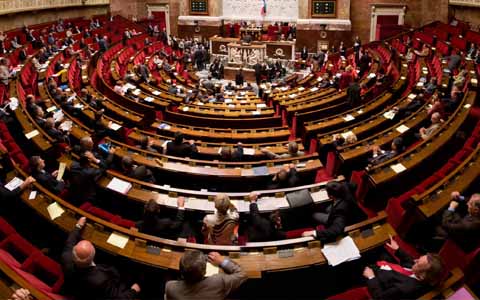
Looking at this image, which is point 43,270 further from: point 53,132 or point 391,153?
point 391,153

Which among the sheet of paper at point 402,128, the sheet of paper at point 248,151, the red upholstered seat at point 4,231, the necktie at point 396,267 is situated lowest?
the necktie at point 396,267

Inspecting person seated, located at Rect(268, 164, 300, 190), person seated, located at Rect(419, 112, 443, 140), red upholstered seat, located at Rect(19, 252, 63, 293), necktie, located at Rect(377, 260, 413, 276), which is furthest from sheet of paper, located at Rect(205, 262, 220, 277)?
person seated, located at Rect(419, 112, 443, 140)

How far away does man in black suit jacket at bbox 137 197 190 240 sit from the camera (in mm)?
3973

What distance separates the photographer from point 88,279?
9.68ft

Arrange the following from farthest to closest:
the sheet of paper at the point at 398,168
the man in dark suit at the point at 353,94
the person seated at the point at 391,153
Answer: the man in dark suit at the point at 353,94, the person seated at the point at 391,153, the sheet of paper at the point at 398,168

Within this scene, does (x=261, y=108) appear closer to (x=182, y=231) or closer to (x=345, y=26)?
(x=182, y=231)

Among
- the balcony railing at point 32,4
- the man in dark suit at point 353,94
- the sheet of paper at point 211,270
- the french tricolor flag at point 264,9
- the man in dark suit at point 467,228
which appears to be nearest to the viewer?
the sheet of paper at point 211,270

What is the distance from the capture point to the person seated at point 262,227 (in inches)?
161

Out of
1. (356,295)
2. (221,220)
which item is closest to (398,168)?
(356,295)

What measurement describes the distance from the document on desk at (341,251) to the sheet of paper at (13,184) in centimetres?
339

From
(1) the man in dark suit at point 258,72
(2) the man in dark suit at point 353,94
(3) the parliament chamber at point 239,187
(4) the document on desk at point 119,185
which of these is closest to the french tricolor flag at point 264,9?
(1) the man in dark suit at point 258,72

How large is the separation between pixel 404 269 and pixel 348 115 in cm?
477

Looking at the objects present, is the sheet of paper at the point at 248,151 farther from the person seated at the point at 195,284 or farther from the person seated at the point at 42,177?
the person seated at the point at 195,284

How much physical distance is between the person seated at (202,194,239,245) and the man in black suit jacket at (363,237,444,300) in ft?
4.43
